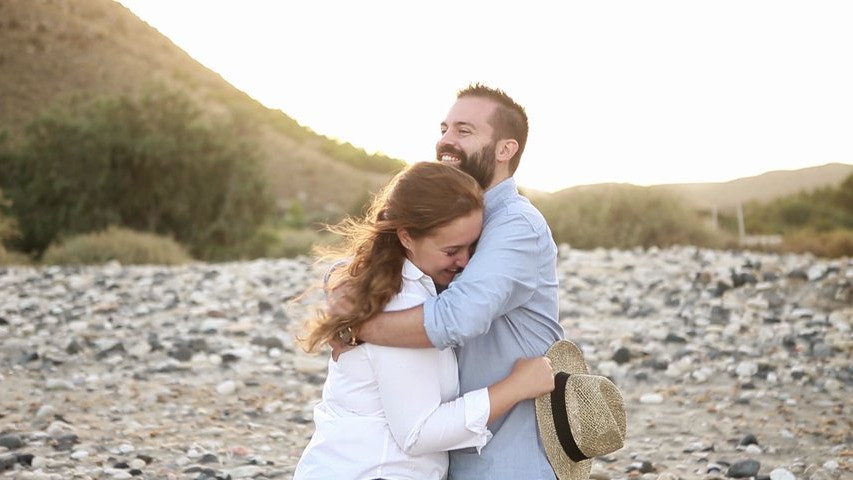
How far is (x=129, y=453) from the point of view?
5.53 m

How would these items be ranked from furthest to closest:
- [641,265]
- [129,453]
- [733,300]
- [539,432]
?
1. [641,265]
2. [733,300]
3. [129,453]
4. [539,432]

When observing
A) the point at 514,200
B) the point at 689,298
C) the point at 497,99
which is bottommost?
the point at 689,298

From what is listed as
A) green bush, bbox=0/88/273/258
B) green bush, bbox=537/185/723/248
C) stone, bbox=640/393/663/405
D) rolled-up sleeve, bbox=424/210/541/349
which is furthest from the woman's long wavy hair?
green bush, bbox=0/88/273/258

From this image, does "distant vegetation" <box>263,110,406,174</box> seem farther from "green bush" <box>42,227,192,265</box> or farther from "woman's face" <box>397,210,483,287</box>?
"woman's face" <box>397,210,483,287</box>

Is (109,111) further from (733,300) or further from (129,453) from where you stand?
(129,453)

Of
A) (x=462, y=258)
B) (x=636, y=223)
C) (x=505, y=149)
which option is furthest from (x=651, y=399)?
(x=636, y=223)

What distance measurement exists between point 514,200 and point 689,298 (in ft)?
23.5

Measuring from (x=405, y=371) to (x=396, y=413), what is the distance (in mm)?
134

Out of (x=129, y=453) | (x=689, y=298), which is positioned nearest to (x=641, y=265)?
(x=689, y=298)

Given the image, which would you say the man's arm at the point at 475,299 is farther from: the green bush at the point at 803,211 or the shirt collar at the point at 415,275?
the green bush at the point at 803,211

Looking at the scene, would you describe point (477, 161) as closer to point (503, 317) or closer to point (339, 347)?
point (503, 317)

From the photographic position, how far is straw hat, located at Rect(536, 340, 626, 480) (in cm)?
325

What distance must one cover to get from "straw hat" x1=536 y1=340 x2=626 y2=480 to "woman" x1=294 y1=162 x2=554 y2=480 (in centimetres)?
10

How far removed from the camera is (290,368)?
25.8 ft
